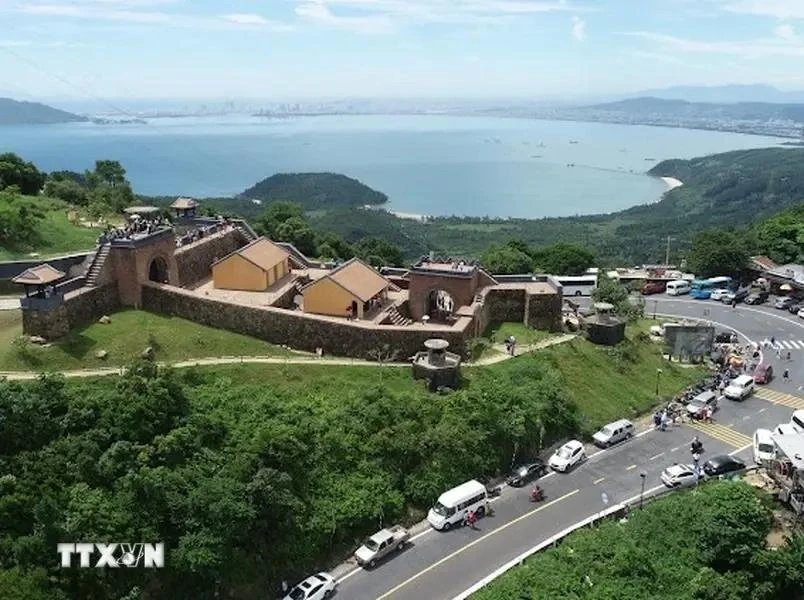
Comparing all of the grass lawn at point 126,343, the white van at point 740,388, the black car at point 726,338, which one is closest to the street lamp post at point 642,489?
the white van at point 740,388

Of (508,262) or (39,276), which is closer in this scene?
(39,276)

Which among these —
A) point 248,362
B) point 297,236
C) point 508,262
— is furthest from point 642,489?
point 297,236

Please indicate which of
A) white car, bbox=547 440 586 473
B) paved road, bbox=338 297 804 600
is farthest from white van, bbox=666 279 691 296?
white car, bbox=547 440 586 473

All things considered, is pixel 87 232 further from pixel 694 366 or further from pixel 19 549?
pixel 694 366

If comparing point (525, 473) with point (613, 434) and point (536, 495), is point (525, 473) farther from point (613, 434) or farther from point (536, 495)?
point (613, 434)

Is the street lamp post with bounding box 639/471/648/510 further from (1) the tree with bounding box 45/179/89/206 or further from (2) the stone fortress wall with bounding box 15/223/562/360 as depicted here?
(1) the tree with bounding box 45/179/89/206

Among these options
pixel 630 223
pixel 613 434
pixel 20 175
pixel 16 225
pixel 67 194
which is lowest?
Result: pixel 630 223

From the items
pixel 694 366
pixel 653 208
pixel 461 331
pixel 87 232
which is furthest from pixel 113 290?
pixel 653 208
